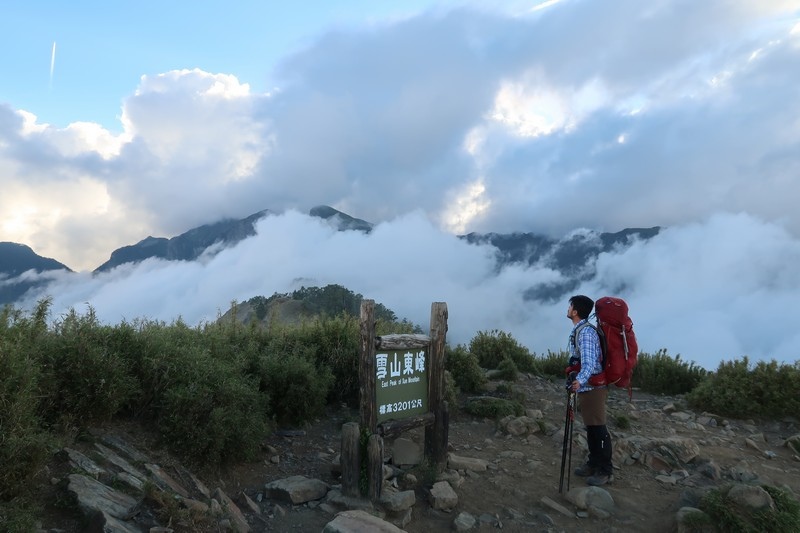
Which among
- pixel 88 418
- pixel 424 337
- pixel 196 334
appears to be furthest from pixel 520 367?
pixel 88 418

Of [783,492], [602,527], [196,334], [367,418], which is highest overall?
[196,334]

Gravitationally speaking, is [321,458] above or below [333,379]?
below

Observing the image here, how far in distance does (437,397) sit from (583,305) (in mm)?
2281

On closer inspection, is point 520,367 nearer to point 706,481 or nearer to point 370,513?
point 706,481

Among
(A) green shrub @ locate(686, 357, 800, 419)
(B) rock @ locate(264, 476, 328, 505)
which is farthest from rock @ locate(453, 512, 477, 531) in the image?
(A) green shrub @ locate(686, 357, 800, 419)

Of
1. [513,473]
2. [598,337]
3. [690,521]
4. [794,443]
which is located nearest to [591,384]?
[598,337]

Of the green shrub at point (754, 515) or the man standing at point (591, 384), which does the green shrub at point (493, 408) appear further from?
the green shrub at point (754, 515)

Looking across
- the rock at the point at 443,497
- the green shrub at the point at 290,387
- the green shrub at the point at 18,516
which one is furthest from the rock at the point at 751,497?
the green shrub at the point at 18,516

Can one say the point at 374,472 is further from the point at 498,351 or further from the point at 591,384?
the point at 498,351

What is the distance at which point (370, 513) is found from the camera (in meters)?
5.65

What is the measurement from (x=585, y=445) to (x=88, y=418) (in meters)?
6.90

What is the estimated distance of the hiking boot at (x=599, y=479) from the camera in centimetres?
691

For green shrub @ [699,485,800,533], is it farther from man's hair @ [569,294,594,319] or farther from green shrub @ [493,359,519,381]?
green shrub @ [493,359,519,381]

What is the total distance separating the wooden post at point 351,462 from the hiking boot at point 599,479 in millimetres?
3139
